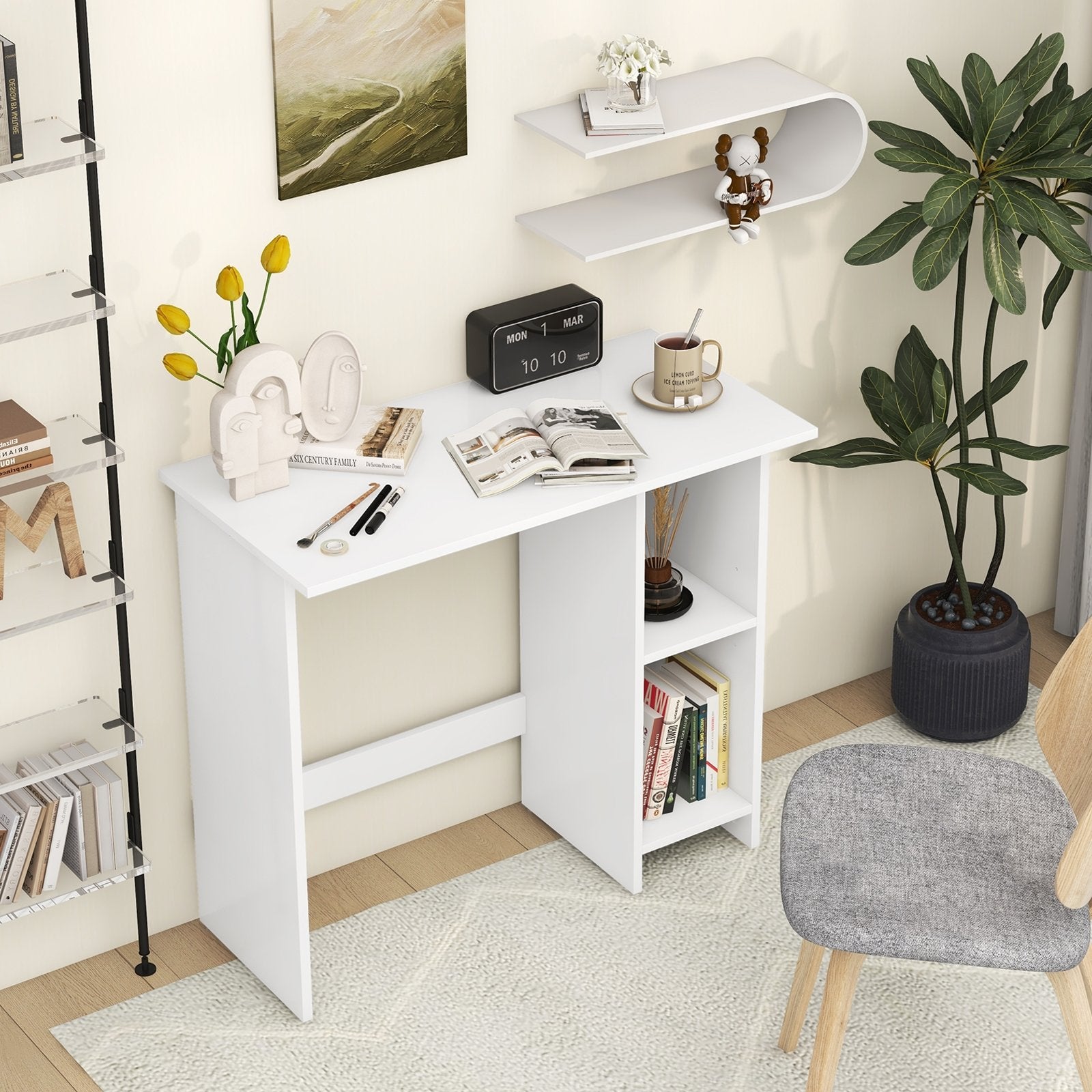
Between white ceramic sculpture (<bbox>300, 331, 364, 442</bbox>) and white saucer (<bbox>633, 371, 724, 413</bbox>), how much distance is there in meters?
0.49

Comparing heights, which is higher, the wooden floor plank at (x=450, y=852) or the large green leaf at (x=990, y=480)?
the large green leaf at (x=990, y=480)

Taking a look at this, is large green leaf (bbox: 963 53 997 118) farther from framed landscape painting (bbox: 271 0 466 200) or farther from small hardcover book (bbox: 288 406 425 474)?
small hardcover book (bbox: 288 406 425 474)

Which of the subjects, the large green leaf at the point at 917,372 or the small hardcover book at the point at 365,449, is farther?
the large green leaf at the point at 917,372

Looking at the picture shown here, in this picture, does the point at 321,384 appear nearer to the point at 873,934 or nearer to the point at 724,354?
the point at 724,354

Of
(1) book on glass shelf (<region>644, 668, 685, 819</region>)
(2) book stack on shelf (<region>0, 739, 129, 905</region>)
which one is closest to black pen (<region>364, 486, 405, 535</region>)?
(2) book stack on shelf (<region>0, 739, 129, 905</region>)

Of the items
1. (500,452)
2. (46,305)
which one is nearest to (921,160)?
(500,452)

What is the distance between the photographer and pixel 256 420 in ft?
8.39

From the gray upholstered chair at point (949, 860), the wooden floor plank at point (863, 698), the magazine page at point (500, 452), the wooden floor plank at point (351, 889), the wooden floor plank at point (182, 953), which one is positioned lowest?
the wooden floor plank at point (182, 953)

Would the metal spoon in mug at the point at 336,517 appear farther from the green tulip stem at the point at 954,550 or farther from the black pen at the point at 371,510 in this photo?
the green tulip stem at the point at 954,550

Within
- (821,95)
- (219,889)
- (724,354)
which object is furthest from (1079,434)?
(219,889)

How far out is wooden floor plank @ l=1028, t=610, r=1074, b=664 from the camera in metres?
3.89

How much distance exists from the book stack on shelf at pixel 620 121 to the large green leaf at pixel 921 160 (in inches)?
17.1

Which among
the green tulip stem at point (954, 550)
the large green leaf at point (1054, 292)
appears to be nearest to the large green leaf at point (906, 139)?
the large green leaf at point (1054, 292)

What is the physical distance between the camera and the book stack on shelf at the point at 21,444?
96.0 inches
